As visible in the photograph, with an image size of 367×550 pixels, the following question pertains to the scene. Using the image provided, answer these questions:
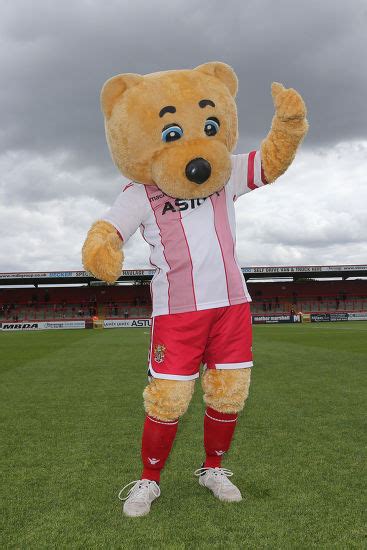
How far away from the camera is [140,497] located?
2.42 meters

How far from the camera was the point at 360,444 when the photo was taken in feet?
11.6

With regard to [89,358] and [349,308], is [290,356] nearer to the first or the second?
[89,358]

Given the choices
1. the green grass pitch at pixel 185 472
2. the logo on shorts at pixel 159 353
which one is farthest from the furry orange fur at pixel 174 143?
the green grass pitch at pixel 185 472

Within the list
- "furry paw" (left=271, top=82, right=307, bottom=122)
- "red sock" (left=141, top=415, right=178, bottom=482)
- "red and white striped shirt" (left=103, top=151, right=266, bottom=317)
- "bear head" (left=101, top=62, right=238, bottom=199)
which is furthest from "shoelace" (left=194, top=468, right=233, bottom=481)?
"furry paw" (left=271, top=82, right=307, bottom=122)

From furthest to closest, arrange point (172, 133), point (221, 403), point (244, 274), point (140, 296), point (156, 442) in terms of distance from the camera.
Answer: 1. point (140, 296)
2. point (244, 274)
3. point (221, 403)
4. point (156, 442)
5. point (172, 133)

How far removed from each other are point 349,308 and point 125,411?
37580mm

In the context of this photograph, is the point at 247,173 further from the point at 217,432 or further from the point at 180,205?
the point at 217,432

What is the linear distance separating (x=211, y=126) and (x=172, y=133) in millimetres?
223

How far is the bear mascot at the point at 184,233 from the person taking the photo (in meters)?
2.42

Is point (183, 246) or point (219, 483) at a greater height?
point (183, 246)

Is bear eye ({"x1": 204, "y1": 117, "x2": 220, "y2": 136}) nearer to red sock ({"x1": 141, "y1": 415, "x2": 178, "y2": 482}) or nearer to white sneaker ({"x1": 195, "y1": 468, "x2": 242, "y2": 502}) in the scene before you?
red sock ({"x1": 141, "y1": 415, "x2": 178, "y2": 482})

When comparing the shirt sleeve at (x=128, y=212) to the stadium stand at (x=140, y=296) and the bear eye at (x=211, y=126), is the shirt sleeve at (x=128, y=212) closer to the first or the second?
the bear eye at (x=211, y=126)

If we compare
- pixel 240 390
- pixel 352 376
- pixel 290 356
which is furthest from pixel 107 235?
pixel 290 356

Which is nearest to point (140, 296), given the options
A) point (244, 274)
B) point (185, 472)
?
point (244, 274)
